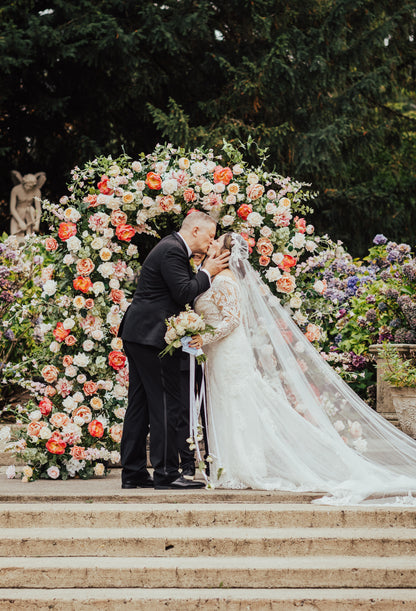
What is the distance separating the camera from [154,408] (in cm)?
559

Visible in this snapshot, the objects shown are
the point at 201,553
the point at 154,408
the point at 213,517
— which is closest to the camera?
the point at 201,553

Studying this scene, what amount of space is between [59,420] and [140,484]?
2.87ft

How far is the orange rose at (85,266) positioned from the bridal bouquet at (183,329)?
1080 millimetres


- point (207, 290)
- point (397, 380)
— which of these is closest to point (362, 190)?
point (397, 380)

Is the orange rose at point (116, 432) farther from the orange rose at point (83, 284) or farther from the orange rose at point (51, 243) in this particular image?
the orange rose at point (51, 243)

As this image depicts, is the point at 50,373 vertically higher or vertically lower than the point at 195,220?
lower

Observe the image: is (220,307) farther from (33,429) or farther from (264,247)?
(33,429)

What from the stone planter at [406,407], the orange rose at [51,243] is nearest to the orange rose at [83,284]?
the orange rose at [51,243]

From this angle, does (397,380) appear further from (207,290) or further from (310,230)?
(207,290)

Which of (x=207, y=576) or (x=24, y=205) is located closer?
(x=207, y=576)

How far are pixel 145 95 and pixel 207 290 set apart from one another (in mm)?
10954

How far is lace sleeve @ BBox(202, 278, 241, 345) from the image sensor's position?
578 cm

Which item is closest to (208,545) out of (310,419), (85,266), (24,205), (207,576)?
(207,576)

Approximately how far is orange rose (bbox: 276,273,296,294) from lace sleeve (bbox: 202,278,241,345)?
83 cm
